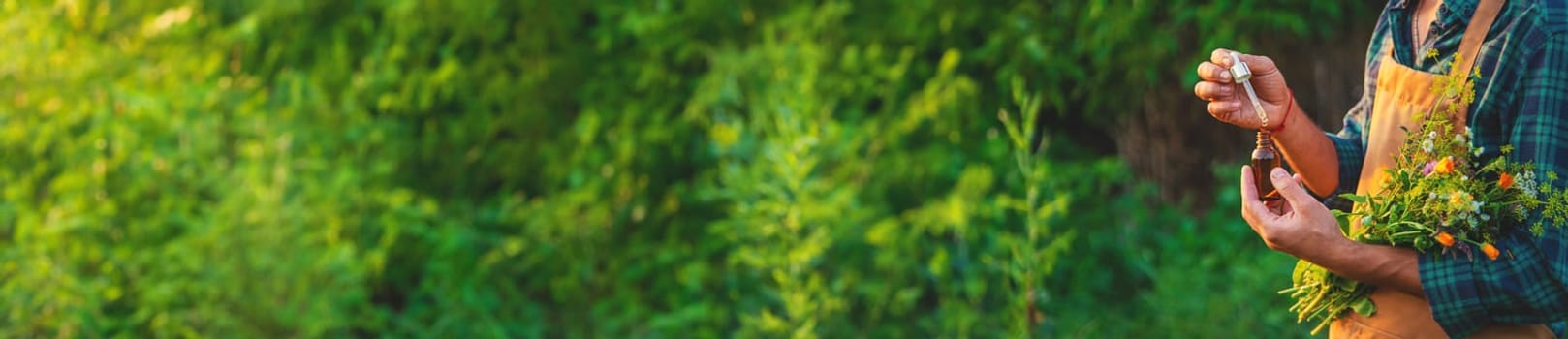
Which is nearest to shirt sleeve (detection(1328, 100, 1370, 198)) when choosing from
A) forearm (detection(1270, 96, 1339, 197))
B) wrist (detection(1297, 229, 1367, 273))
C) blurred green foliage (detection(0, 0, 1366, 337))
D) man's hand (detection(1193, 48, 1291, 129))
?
forearm (detection(1270, 96, 1339, 197))

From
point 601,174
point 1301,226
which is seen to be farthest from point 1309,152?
point 601,174

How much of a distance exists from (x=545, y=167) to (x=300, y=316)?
39.3 inches

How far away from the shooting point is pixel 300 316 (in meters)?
5.07

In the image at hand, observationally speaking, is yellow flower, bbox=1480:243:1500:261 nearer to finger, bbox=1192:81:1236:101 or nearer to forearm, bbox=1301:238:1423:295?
forearm, bbox=1301:238:1423:295

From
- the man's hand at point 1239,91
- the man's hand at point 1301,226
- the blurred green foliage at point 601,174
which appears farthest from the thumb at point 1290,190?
the blurred green foliage at point 601,174

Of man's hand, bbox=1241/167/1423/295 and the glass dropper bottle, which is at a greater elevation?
the glass dropper bottle

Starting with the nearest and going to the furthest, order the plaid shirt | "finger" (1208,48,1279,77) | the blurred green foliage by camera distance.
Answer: the plaid shirt, "finger" (1208,48,1279,77), the blurred green foliage

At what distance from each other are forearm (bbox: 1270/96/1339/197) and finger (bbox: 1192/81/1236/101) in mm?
125

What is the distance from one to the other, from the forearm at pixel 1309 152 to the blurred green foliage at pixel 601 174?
1.92 m

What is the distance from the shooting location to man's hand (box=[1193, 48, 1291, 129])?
2113 mm

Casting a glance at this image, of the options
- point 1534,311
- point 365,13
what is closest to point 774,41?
point 365,13

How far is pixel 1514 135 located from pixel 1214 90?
36cm

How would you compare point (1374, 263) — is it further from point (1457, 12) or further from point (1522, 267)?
point (1457, 12)

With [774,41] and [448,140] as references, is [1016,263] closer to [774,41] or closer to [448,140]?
[774,41]
